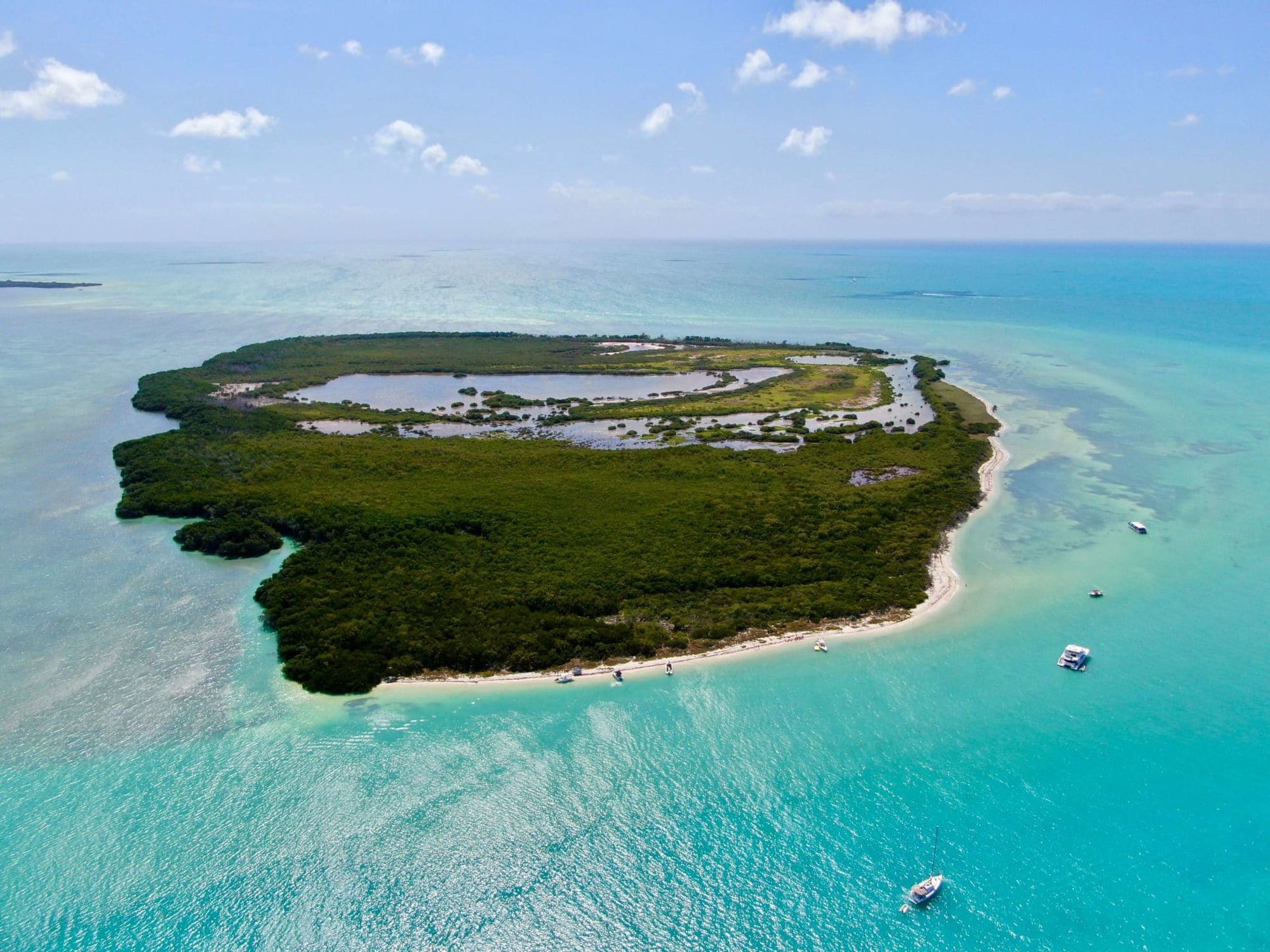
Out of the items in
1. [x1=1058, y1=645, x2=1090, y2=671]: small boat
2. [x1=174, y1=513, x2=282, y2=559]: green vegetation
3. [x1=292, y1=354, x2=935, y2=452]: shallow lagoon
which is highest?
[x1=292, y1=354, x2=935, y2=452]: shallow lagoon

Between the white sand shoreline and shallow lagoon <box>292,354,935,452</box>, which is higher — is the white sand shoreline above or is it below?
below

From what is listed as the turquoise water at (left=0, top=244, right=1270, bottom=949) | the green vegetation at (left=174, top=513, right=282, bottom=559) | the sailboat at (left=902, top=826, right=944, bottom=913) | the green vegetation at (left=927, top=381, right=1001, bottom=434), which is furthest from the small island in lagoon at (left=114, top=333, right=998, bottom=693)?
the sailboat at (left=902, top=826, right=944, bottom=913)

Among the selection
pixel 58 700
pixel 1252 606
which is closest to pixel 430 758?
pixel 58 700

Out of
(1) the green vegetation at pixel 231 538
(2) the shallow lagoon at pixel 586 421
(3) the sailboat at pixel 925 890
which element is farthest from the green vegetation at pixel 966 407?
(1) the green vegetation at pixel 231 538

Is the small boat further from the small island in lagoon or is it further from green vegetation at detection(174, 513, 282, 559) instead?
green vegetation at detection(174, 513, 282, 559)

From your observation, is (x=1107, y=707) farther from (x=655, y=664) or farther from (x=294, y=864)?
(x=294, y=864)

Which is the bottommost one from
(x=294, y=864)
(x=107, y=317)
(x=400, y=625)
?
(x=294, y=864)

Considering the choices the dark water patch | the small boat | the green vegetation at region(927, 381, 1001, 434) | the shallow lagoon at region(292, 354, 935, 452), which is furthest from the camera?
the green vegetation at region(927, 381, 1001, 434)
